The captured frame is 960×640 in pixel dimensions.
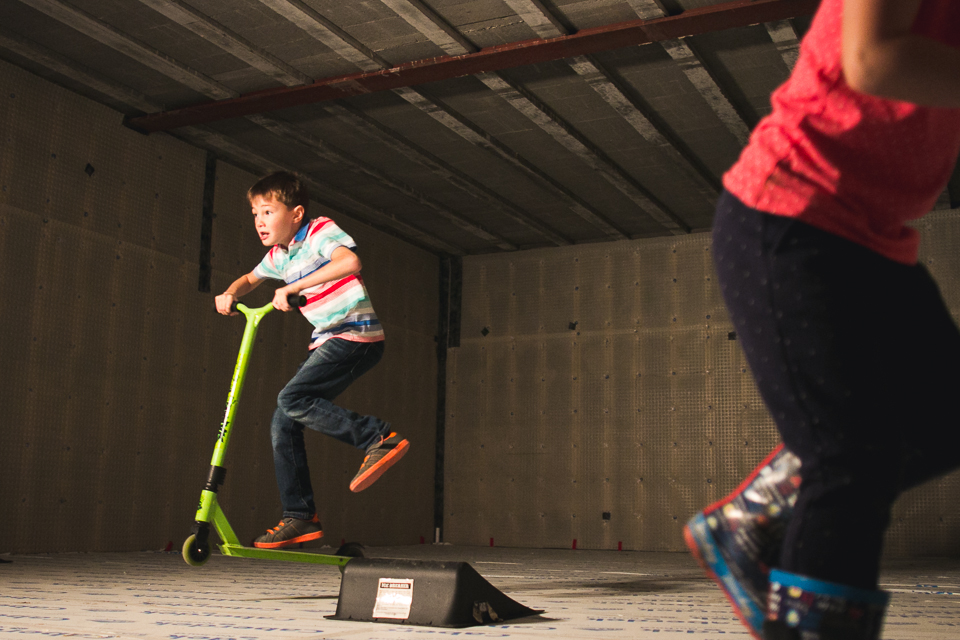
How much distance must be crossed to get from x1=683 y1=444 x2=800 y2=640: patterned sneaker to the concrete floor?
53.3 inches

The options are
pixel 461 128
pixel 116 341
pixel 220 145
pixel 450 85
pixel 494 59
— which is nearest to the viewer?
pixel 494 59

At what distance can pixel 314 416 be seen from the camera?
11.3 feet

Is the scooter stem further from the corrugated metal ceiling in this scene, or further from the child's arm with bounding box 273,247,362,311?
the corrugated metal ceiling

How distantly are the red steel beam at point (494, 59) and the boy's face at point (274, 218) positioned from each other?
2.96m

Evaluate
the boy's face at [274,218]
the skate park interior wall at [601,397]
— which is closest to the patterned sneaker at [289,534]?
the boy's face at [274,218]

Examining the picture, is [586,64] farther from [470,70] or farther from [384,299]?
[384,299]

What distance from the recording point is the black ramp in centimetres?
277

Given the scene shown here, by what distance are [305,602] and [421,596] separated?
3.02 ft

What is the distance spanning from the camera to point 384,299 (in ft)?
33.4

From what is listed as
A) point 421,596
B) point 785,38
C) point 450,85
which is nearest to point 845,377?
point 421,596

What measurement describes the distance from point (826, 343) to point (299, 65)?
19.6 feet

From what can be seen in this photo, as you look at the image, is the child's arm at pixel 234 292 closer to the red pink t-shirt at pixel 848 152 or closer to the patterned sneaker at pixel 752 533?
the patterned sneaker at pixel 752 533

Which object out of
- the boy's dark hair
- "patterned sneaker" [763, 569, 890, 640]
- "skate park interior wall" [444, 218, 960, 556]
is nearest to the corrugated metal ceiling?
"skate park interior wall" [444, 218, 960, 556]

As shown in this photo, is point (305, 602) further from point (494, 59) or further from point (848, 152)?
point (494, 59)
